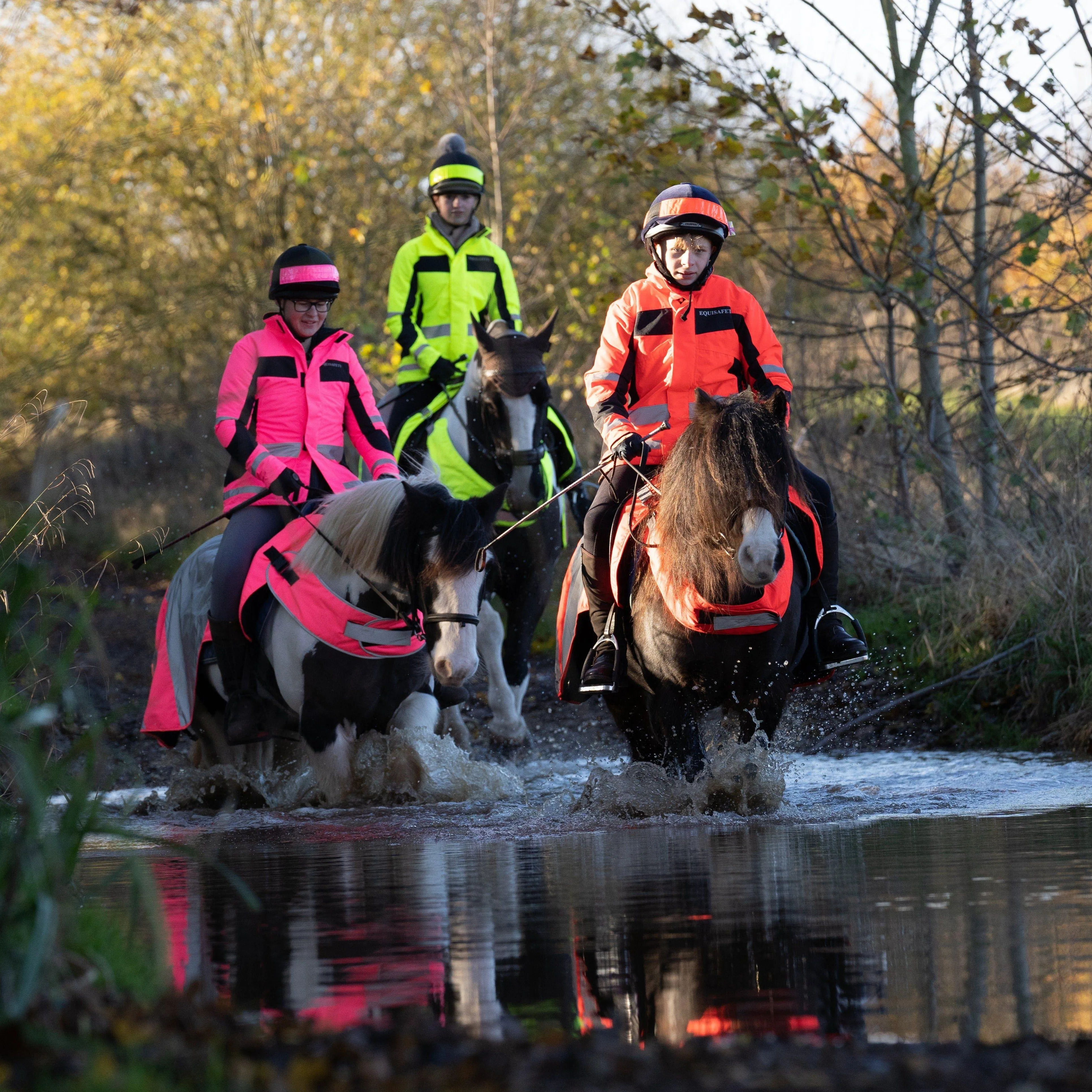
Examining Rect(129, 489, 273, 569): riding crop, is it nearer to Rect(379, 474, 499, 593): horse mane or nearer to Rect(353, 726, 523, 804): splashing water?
Rect(379, 474, 499, 593): horse mane

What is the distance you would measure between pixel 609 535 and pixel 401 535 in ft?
3.19

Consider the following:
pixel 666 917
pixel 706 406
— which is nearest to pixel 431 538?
pixel 706 406

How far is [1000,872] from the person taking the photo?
16.9ft

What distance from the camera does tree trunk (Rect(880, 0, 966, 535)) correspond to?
12.4m

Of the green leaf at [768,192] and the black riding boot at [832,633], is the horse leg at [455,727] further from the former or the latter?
the green leaf at [768,192]

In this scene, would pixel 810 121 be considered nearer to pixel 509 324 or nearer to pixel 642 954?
pixel 509 324

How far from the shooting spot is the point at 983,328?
41.3ft

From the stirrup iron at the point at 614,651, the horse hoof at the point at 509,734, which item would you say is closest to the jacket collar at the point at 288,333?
the stirrup iron at the point at 614,651

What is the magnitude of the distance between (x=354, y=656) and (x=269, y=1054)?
5.57 meters

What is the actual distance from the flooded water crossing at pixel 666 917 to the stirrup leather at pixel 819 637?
534mm

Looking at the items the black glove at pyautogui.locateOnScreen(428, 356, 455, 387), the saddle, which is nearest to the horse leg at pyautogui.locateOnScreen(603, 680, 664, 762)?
the saddle

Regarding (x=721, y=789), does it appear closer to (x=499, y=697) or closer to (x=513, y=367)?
(x=513, y=367)

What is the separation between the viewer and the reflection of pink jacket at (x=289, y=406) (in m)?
9.01

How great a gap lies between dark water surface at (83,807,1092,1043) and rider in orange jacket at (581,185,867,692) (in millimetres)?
1537
